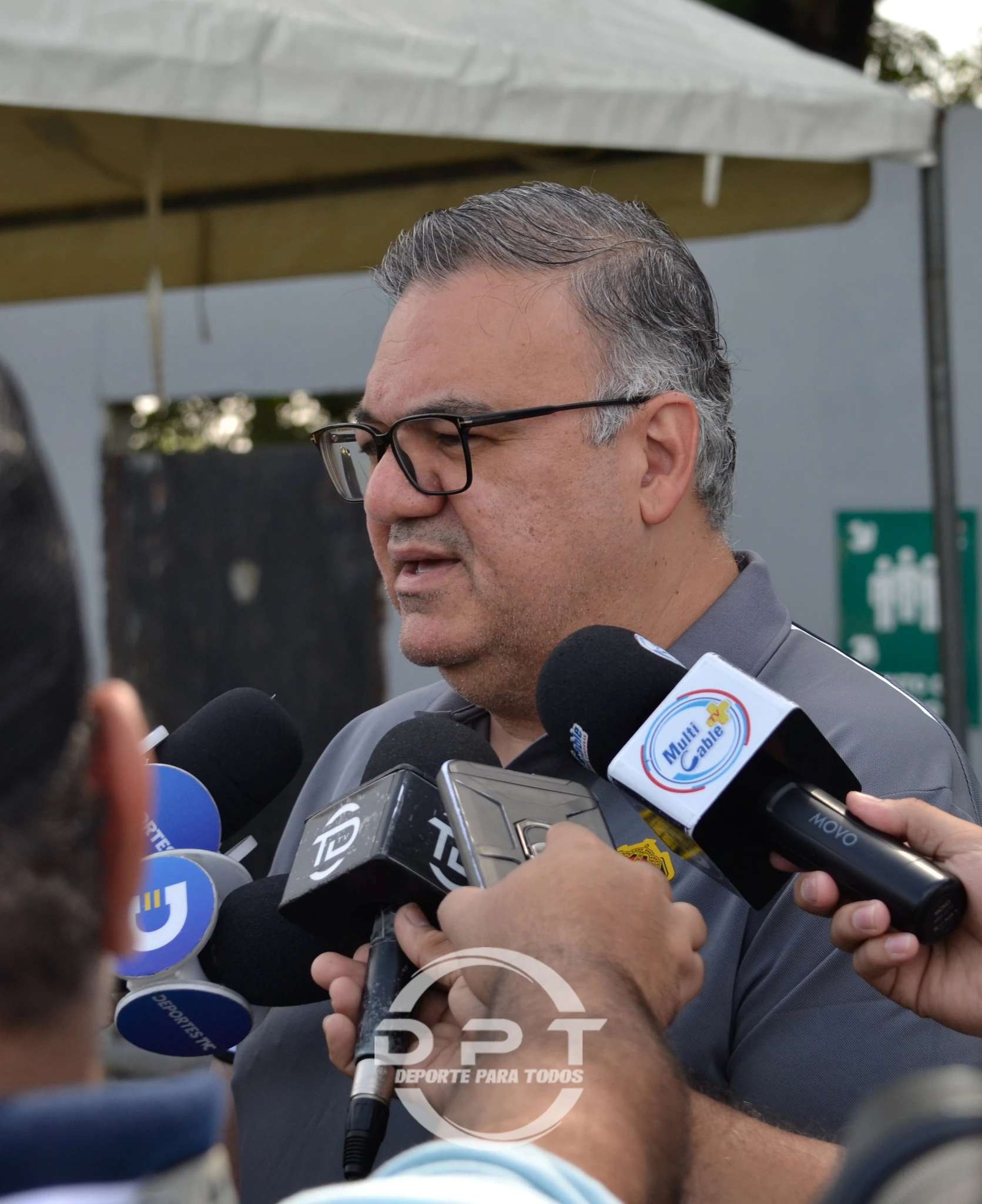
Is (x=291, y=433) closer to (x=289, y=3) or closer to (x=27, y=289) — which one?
(x=27, y=289)

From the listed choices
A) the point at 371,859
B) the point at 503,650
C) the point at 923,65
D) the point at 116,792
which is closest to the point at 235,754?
the point at 503,650

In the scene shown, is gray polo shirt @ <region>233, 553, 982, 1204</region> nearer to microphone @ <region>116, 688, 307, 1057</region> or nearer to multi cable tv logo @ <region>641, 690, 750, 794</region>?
microphone @ <region>116, 688, 307, 1057</region>

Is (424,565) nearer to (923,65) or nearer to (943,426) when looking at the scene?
(943,426)

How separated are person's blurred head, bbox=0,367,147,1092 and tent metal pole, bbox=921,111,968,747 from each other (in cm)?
312

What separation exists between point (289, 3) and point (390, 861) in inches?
94.3

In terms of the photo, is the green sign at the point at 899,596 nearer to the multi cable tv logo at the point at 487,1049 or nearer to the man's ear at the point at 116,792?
the multi cable tv logo at the point at 487,1049

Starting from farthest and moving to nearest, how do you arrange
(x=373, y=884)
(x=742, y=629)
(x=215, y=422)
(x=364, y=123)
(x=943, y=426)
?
(x=215, y=422)
(x=943, y=426)
(x=364, y=123)
(x=742, y=629)
(x=373, y=884)

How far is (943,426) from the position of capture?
3584 millimetres

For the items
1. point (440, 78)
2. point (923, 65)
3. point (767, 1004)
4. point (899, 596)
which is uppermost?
point (923, 65)

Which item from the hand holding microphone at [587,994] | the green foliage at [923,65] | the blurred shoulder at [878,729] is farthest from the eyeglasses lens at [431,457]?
the green foliage at [923,65]

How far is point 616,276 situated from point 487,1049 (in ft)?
3.85

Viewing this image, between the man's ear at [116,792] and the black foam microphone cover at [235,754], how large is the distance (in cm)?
104

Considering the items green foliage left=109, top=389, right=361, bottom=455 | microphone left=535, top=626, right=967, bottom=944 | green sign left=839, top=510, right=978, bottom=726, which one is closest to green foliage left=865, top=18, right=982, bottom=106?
green sign left=839, top=510, right=978, bottom=726

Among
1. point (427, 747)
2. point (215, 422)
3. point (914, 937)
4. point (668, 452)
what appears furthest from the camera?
point (215, 422)
